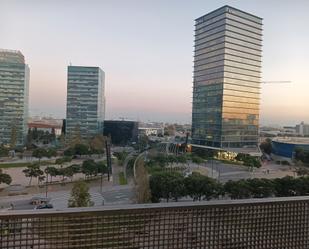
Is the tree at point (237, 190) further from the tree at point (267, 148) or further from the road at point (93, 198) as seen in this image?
the tree at point (267, 148)

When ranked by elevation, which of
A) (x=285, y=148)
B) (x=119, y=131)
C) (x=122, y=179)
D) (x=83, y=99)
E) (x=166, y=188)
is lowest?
(x=122, y=179)

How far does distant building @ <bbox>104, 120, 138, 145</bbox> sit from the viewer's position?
46.6 meters

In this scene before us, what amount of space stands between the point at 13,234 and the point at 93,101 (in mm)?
42906

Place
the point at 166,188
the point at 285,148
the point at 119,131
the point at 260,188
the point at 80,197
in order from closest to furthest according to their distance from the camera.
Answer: the point at 80,197
the point at 166,188
the point at 260,188
the point at 285,148
the point at 119,131

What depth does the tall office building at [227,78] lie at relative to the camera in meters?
37.6

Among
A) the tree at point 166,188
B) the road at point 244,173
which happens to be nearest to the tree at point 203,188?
the tree at point 166,188

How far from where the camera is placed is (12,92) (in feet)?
118

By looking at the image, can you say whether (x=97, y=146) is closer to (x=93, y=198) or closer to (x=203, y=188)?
(x=93, y=198)

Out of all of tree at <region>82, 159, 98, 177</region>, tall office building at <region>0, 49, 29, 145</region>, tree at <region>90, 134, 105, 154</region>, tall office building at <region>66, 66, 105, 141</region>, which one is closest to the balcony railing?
tree at <region>82, 159, 98, 177</region>

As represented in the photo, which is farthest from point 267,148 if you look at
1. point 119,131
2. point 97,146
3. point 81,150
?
point 81,150

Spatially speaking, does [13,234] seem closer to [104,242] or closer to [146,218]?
[104,242]

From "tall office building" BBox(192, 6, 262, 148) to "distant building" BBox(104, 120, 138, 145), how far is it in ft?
33.7

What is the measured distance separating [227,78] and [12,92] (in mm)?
24440

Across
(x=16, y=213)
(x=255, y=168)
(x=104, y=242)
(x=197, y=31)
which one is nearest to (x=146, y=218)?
(x=104, y=242)
